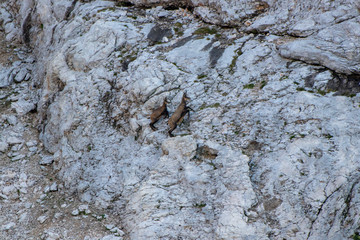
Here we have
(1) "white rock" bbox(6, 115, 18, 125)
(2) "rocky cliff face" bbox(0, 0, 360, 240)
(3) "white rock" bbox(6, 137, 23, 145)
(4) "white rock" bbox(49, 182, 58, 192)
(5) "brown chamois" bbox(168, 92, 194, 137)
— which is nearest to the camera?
(2) "rocky cliff face" bbox(0, 0, 360, 240)

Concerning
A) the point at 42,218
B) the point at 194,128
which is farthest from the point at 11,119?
the point at 194,128

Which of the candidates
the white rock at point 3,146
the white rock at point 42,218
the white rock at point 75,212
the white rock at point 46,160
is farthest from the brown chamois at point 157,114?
the white rock at point 3,146

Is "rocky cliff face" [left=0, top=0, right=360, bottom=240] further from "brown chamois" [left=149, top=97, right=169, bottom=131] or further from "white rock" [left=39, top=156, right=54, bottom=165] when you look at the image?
"brown chamois" [left=149, top=97, right=169, bottom=131]

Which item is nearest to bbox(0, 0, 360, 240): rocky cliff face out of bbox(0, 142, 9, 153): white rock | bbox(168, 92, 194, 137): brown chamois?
bbox(0, 142, 9, 153): white rock

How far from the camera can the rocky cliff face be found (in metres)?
6.72

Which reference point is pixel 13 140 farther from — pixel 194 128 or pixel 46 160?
pixel 194 128

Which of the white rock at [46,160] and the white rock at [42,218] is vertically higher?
the white rock at [46,160]

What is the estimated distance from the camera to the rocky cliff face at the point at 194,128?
6723 mm

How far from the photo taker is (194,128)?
820 cm

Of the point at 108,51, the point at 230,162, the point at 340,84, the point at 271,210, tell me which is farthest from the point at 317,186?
the point at 108,51

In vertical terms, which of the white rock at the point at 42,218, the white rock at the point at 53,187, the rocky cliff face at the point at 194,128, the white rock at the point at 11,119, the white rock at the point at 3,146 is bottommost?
the white rock at the point at 42,218

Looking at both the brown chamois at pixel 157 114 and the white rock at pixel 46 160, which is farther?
the white rock at pixel 46 160

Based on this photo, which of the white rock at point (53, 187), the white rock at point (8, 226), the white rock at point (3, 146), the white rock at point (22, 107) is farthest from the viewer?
the white rock at point (22, 107)

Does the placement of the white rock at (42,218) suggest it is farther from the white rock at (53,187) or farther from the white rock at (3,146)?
the white rock at (3,146)
